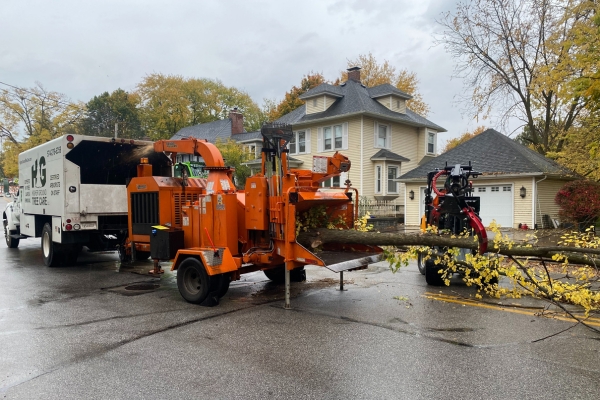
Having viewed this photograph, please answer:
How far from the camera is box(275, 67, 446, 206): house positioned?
2798cm

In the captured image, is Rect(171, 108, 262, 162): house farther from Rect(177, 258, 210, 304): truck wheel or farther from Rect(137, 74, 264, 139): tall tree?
Rect(177, 258, 210, 304): truck wheel

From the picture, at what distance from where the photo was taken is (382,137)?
29.3 metres

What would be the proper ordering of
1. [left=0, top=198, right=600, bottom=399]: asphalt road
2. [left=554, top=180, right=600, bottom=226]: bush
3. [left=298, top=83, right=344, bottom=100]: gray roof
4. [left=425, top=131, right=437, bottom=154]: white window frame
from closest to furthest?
[left=0, top=198, right=600, bottom=399]: asphalt road, [left=554, top=180, right=600, bottom=226]: bush, [left=298, top=83, right=344, bottom=100]: gray roof, [left=425, top=131, right=437, bottom=154]: white window frame

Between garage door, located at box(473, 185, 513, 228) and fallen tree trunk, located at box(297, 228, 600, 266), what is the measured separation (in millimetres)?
15430

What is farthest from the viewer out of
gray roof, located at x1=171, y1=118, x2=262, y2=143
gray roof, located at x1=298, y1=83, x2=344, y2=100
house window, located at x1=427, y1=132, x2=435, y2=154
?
gray roof, located at x1=171, y1=118, x2=262, y2=143

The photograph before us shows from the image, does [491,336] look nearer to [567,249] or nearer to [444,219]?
[567,249]

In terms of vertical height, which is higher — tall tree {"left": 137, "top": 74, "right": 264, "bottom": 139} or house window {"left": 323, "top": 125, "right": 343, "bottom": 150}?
tall tree {"left": 137, "top": 74, "right": 264, "bottom": 139}

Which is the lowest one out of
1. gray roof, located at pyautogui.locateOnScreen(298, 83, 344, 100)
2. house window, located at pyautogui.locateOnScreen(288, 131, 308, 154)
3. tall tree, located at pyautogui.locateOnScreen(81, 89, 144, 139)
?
house window, located at pyautogui.locateOnScreen(288, 131, 308, 154)

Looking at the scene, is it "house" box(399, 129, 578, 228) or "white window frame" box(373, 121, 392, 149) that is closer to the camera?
"house" box(399, 129, 578, 228)

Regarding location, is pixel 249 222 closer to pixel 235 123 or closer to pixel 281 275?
pixel 281 275

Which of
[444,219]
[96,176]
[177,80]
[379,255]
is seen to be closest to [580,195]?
[444,219]

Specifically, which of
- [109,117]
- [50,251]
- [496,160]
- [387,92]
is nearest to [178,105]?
[109,117]

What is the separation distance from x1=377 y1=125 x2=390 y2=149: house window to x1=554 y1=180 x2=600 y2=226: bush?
1210 cm

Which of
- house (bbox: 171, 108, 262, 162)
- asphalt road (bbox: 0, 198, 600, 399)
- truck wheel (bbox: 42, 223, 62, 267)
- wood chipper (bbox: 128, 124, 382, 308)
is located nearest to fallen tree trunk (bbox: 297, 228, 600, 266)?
wood chipper (bbox: 128, 124, 382, 308)
